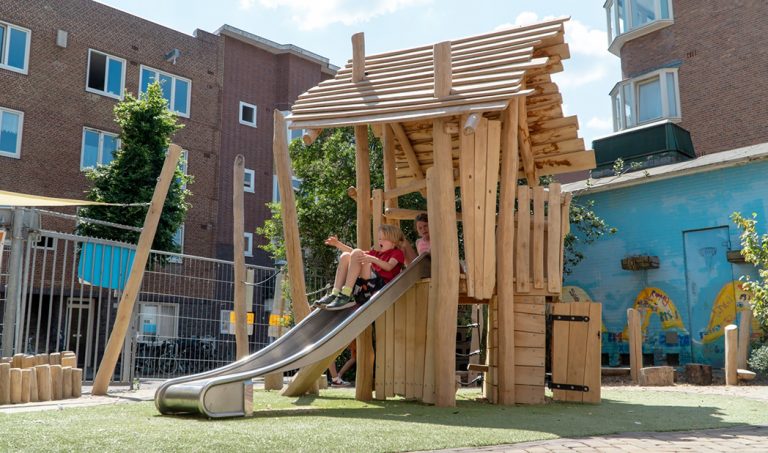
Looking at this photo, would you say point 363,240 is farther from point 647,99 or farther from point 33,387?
point 647,99

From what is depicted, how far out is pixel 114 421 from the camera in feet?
18.5

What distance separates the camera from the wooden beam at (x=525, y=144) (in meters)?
9.70

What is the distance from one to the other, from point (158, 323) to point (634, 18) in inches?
837

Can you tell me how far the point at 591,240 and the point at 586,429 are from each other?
15.9 m

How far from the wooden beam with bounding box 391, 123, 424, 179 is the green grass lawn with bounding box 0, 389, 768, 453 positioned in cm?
390

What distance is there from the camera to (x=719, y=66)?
1001 inches

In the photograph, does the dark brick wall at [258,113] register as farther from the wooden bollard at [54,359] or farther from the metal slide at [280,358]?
the metal slide at [280,358]

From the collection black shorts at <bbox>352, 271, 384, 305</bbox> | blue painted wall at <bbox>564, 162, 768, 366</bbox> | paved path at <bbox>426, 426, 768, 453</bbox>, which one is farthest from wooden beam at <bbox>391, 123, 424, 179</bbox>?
blue painted wall at <bbox>564, 162, 768, 366</bbox>

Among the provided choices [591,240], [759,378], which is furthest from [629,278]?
[759,378]

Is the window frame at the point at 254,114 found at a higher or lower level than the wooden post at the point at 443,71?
higher

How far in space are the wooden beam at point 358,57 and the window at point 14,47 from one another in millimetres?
18271

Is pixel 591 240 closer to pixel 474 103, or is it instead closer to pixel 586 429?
pixel 474 103

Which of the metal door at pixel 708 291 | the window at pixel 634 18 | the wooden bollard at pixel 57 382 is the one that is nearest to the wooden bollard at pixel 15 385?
the wooden bollard at pixel 57 382

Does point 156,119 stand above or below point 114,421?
above
